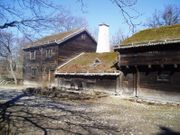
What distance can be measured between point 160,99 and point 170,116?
671cm

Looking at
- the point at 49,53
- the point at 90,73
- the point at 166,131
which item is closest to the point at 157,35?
the point at 90,73

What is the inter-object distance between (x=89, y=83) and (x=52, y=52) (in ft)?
33.1

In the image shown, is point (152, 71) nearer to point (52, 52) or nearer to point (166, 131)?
point (166, 131)

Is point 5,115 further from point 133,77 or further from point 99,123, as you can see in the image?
point 133,77

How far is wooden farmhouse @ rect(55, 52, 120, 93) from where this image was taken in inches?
1036

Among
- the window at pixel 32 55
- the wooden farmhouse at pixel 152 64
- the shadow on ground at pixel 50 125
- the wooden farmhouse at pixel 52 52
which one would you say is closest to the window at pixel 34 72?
the wooden farmhouse at pixel 52 52

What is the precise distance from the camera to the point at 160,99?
21.4 meters

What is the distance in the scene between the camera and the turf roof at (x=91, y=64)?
1088 inches

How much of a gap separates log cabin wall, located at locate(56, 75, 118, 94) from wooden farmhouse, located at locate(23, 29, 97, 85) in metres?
3.20

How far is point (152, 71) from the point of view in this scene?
22.2 metres

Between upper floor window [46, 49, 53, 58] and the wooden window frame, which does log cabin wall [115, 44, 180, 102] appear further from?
upper floor window [46, 49, 53, 58]

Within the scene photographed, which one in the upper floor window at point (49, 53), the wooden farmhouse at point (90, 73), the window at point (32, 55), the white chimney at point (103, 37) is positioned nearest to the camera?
the wooden farmhouse at point (90, 73)

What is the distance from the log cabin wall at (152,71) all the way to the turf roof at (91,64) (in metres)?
2.47

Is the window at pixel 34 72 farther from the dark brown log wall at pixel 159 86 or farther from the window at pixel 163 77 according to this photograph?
the window at pixel 163 77
